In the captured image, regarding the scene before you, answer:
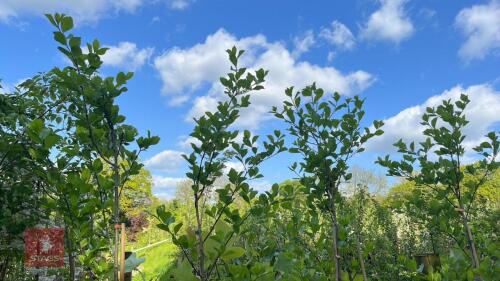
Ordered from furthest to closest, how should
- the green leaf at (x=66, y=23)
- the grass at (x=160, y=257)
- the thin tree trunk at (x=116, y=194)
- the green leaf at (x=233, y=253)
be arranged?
1. the grass at (x=160, y=257)
2. the green leaf at (x=66, y=23)
3. the green leaf at (x=233, y=253)
4. the thin tree trunk at (x=116, y=194)

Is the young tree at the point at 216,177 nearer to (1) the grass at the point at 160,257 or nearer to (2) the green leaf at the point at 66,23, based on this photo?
(2) the green leaf at the point at 66,23

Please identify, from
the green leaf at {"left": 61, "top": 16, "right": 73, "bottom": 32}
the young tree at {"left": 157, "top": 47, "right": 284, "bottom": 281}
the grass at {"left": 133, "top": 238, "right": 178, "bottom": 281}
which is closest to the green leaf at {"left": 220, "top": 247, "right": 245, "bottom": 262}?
the young tree at {"left": 157, "top": 47, "right": 284, "bottom": 281}

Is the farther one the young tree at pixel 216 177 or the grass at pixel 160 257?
the grass at pixel 160 257

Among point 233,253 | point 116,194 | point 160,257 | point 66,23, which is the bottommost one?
point 160,257

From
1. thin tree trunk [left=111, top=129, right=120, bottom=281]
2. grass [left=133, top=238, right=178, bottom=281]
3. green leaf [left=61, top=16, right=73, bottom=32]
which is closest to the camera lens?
thin tree trunk [left=111, top=129, right=120, bottom=281]

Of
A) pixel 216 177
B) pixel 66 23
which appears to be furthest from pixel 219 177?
pixel 66 23

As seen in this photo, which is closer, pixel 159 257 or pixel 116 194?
pixel 116 194

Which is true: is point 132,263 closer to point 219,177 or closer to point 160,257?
point 219,177

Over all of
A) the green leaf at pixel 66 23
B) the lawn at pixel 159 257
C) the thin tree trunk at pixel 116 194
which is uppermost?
the green leaf at pixel 66 23

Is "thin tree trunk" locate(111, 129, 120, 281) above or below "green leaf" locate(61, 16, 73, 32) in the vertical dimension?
below

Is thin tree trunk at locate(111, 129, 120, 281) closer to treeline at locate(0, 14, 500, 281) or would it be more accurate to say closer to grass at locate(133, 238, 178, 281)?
treeline at locate(0, 14, 500, 281)

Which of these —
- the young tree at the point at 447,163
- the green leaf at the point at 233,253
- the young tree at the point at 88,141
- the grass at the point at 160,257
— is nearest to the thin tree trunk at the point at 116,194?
the young tree at the point at 88,141

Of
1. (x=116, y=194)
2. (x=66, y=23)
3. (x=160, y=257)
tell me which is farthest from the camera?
(x=160, y=257)

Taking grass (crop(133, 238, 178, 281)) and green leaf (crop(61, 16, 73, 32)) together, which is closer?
green leaf (crop(61, 16, 73, 32))
